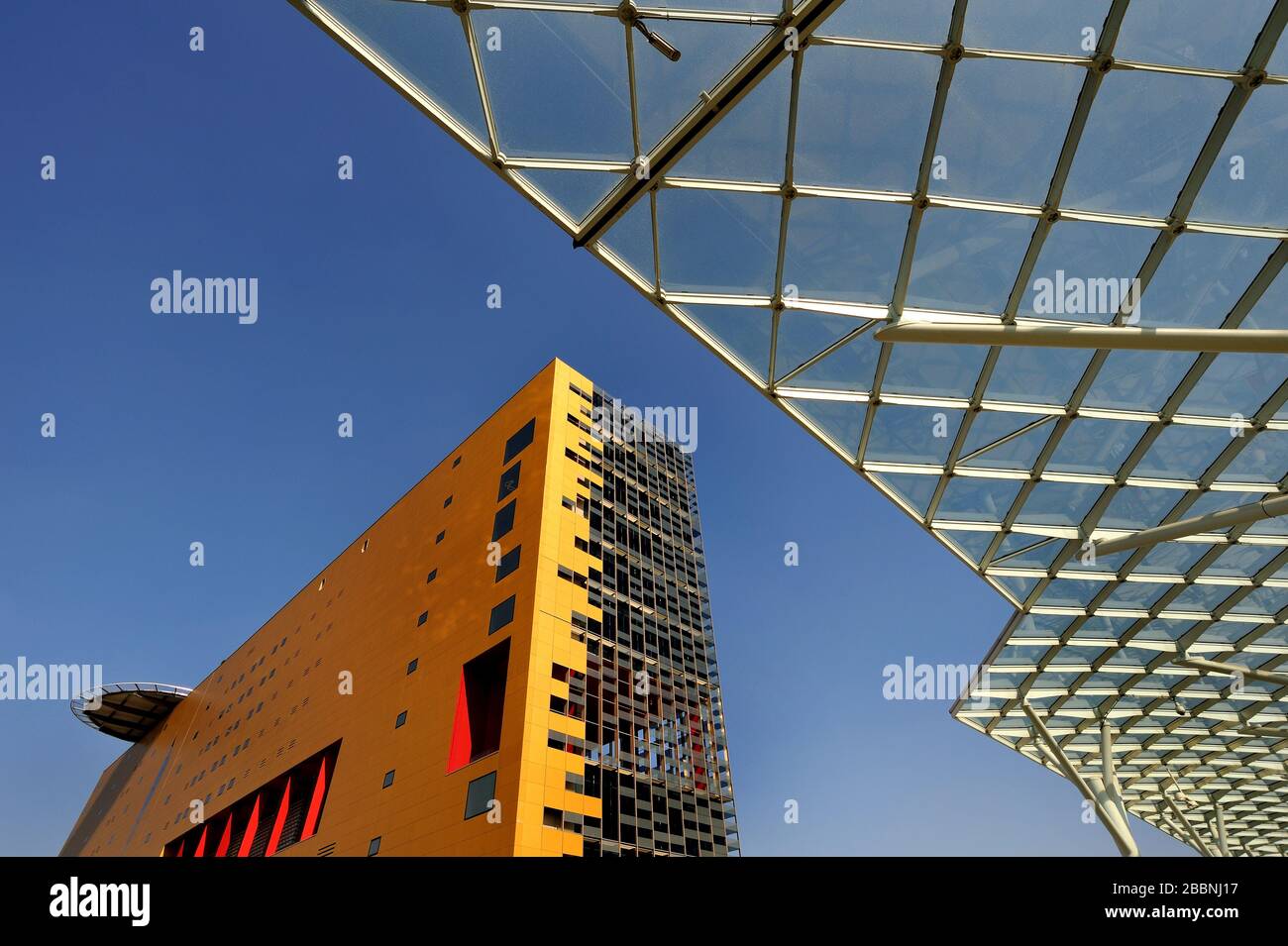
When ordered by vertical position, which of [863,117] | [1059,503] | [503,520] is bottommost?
[1059,503]

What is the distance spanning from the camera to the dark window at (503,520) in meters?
47.7

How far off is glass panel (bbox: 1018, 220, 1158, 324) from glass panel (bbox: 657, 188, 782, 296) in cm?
600

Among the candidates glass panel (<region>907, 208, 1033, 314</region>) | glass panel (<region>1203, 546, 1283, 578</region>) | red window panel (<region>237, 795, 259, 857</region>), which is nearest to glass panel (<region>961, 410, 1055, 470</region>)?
glass panel (<region>907, 208, 1033, 314</region>)

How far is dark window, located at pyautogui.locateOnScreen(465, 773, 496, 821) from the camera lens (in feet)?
119

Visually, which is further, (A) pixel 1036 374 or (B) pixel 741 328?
(A) pixel 1036 374

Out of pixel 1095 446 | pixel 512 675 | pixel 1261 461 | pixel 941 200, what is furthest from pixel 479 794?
pixel 1261 461

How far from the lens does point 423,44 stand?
40.7ft

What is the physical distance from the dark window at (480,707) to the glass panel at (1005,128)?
114 ft

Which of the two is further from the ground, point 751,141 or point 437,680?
point 751,141

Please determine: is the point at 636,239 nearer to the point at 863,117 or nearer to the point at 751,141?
the point at 751,141

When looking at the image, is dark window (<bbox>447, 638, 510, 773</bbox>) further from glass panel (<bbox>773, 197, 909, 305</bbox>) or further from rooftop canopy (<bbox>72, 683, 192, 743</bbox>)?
rooftop canopy (<bbox>72, 683, 192, 743</bbox>)

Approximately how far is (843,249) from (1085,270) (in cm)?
538
